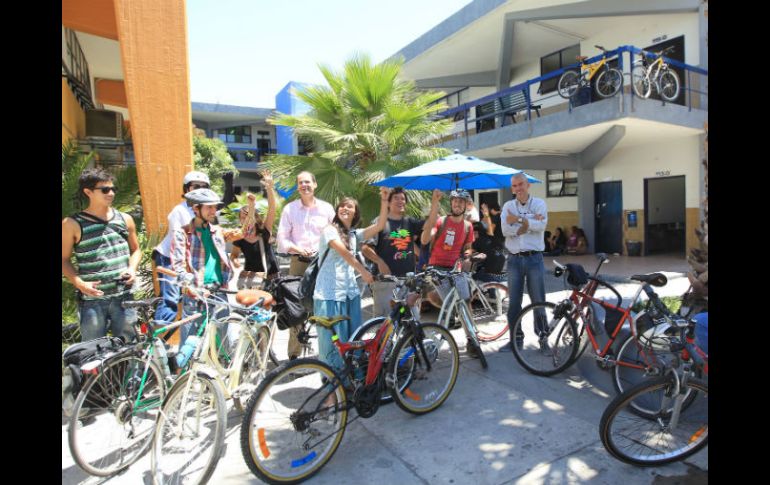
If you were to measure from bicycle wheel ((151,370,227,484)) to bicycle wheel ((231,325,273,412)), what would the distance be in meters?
0.49

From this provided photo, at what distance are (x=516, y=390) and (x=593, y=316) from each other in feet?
3.06

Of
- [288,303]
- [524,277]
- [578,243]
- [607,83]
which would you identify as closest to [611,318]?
[524,277]

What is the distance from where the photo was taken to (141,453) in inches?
120

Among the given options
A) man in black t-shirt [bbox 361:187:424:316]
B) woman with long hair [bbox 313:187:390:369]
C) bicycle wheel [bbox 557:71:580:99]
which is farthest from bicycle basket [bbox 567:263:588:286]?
bicycle wheel [bbox 557:71:580:99]

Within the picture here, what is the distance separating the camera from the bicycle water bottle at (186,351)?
10.4ft

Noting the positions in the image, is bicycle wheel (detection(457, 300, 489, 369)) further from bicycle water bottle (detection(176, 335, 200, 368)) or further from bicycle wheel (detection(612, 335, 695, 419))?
bicycle water bottle (detection(176, 335, 200, 368))

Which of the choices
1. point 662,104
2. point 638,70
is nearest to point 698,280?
point 662,104

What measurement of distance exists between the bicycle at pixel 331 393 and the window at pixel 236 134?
108 ft

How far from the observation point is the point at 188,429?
8.80 feet

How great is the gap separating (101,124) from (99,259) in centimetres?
697

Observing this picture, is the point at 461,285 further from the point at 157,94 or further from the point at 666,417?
the point at 157,94

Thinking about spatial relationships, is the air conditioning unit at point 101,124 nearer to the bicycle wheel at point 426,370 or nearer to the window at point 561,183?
the bicycle wheel at point 426,370

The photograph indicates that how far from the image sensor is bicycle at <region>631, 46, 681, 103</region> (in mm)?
9781
